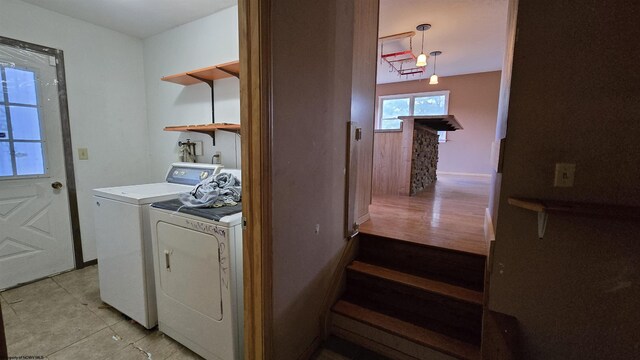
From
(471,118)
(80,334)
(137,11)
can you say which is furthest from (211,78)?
(471,118)

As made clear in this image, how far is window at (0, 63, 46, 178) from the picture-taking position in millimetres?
2145

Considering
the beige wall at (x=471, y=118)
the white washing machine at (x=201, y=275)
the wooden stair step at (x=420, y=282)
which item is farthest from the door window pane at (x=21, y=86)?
the beige wall at (x=471, y=118)

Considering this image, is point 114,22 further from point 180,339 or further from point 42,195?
point 180,339

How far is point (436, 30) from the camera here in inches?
144

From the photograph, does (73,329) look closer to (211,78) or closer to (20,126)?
(20,126)

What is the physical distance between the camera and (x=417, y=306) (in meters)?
1.74

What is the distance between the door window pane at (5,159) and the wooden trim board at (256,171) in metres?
2.53

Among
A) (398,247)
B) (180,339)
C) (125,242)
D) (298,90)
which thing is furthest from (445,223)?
(125,242)

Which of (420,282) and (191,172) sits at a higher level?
(191,172)

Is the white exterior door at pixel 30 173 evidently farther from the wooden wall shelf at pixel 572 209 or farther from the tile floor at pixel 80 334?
the wooden wall shelf at pixel 572 209

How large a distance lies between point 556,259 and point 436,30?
3529 millimetres

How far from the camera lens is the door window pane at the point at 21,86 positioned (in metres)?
2.17

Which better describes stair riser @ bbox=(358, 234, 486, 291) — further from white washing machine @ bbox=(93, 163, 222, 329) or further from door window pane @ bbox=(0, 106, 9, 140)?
door window pane @ bbox=(0, 106, 9, 140)

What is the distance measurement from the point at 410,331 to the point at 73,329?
230 cm
